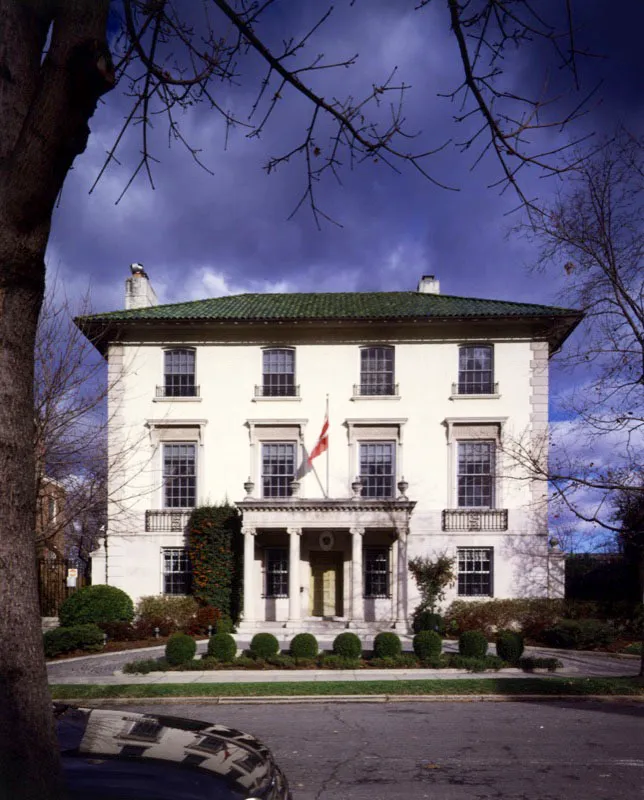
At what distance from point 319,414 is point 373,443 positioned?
89.1 inches

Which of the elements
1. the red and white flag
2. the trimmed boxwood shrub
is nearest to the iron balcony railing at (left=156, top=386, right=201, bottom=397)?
the red and white flag

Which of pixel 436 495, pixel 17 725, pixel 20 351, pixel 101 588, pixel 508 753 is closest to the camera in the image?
pixel 17 725

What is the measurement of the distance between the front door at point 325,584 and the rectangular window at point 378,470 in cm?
277

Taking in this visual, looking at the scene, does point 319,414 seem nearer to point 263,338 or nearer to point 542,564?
point 263,338

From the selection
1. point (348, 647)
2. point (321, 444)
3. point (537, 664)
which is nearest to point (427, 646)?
point (348, 647)

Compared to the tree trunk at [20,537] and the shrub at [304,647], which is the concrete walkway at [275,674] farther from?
the tree trunk at [20,537]

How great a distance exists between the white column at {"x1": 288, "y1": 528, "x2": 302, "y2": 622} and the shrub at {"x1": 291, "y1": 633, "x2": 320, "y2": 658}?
5514 millimetres

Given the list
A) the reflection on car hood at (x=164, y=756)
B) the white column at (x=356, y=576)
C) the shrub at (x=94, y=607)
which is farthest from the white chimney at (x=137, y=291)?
the reflection on car hood at (x=164, y=756)

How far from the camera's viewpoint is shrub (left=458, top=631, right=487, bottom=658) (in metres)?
17.0

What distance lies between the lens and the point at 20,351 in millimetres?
3951

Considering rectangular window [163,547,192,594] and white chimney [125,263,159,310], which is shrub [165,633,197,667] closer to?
rectangular window [163,547,192,594]

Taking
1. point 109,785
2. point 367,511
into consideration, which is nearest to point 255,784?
point 109,785

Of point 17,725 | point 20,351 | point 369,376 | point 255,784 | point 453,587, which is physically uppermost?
point 369,376

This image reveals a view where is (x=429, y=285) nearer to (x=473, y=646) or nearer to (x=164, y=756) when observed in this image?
(x=473, y=646)
